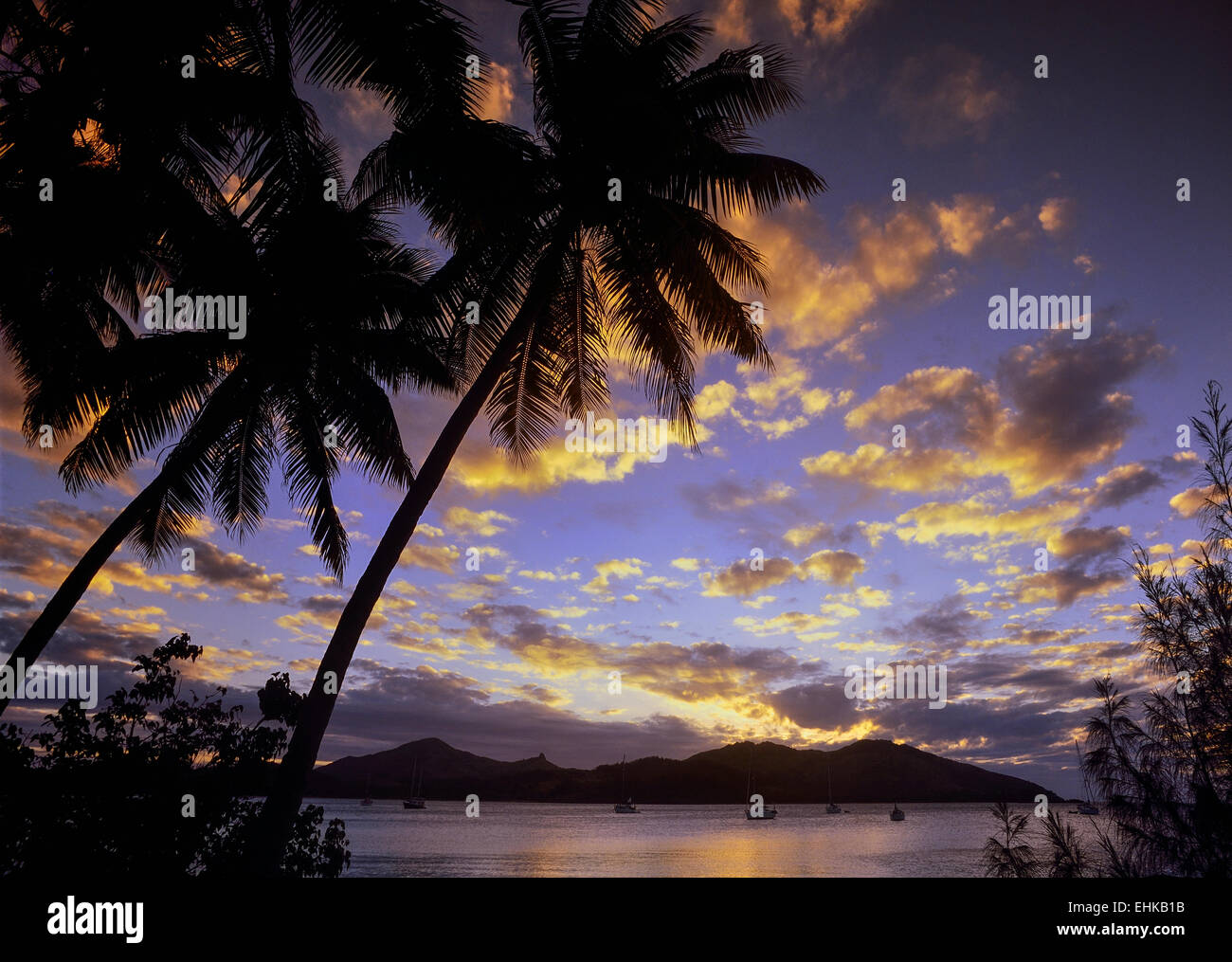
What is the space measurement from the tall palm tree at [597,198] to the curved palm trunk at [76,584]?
15.3ft

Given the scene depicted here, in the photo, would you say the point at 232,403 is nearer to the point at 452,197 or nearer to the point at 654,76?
the point at 452,197

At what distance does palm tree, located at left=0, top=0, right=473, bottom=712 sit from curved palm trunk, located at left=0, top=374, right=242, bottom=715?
1.2 inches

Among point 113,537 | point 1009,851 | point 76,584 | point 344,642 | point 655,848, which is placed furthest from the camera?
point 655,848

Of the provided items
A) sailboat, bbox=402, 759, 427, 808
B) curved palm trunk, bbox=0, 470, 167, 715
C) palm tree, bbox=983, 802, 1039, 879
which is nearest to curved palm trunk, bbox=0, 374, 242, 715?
curved palm trunk, bbox=0, 470, 167, 715

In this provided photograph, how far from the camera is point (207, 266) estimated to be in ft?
36.2

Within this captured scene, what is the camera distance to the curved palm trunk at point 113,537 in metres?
9.34

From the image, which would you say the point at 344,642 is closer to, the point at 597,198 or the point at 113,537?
the point at 113,537

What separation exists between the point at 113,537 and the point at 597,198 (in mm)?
8773

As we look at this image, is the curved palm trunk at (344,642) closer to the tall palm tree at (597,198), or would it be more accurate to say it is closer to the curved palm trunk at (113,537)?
the tall palm tree at (597,198)

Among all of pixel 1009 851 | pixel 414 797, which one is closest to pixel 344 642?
pixel 1009 851

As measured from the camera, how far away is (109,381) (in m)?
11.5
